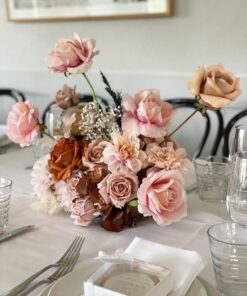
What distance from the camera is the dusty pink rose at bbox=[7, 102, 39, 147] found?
47.8 inches

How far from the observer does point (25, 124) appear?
121 centimetres

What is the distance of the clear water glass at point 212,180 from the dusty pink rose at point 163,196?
247 millimetres

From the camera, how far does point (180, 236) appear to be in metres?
1.10

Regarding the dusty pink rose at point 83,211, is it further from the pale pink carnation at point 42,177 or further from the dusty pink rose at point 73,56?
the dusty pink rose at point 73,56

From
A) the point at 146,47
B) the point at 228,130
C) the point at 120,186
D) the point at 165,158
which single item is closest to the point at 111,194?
the point at 120,186

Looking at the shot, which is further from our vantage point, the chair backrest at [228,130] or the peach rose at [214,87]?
the chair backrest at [228,130]

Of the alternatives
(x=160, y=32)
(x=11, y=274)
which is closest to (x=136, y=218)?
(x=11, y=274)

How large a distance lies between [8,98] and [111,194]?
2.04 m

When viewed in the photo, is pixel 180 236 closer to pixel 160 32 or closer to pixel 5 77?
pixel 160 32

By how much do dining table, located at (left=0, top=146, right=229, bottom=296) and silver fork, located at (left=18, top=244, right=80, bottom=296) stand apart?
0.04 ft

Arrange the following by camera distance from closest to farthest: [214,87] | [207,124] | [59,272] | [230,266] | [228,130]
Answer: [230,266]
[59,272]
[214,87]
[228,130]
[207,124]

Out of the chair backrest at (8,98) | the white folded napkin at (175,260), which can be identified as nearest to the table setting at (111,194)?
the white folded napkin at (175,260)

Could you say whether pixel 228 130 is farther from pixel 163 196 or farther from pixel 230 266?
pixel 230 266

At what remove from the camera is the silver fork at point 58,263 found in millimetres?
849
